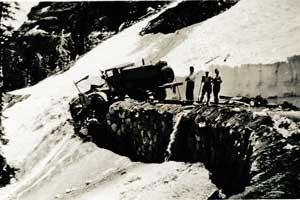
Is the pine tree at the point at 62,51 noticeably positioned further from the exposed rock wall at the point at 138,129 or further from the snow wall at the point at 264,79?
the snow wall at the point at 264,79

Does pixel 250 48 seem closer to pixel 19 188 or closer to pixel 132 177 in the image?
pixel 132 177

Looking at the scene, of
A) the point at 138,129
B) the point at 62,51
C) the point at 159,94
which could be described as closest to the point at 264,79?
the point at 159,94

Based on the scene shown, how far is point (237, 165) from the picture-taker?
13.2 metres

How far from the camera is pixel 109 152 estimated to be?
22297 millimetres

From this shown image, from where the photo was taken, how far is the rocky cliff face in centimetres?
935

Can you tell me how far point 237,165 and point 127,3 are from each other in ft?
126

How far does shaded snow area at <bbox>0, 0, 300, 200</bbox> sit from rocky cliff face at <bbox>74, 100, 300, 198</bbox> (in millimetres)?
605

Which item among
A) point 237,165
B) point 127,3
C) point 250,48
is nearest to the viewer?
point 237,165

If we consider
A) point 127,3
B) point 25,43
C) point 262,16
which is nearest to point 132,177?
point 262,16

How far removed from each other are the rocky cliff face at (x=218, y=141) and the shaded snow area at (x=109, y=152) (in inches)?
23.8

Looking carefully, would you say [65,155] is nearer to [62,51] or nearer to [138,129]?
[138,129]

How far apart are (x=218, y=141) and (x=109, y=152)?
867 cm

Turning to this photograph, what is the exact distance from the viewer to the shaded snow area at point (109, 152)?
54.5ft

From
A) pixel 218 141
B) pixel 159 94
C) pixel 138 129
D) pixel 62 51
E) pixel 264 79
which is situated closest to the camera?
pixel 218 141
